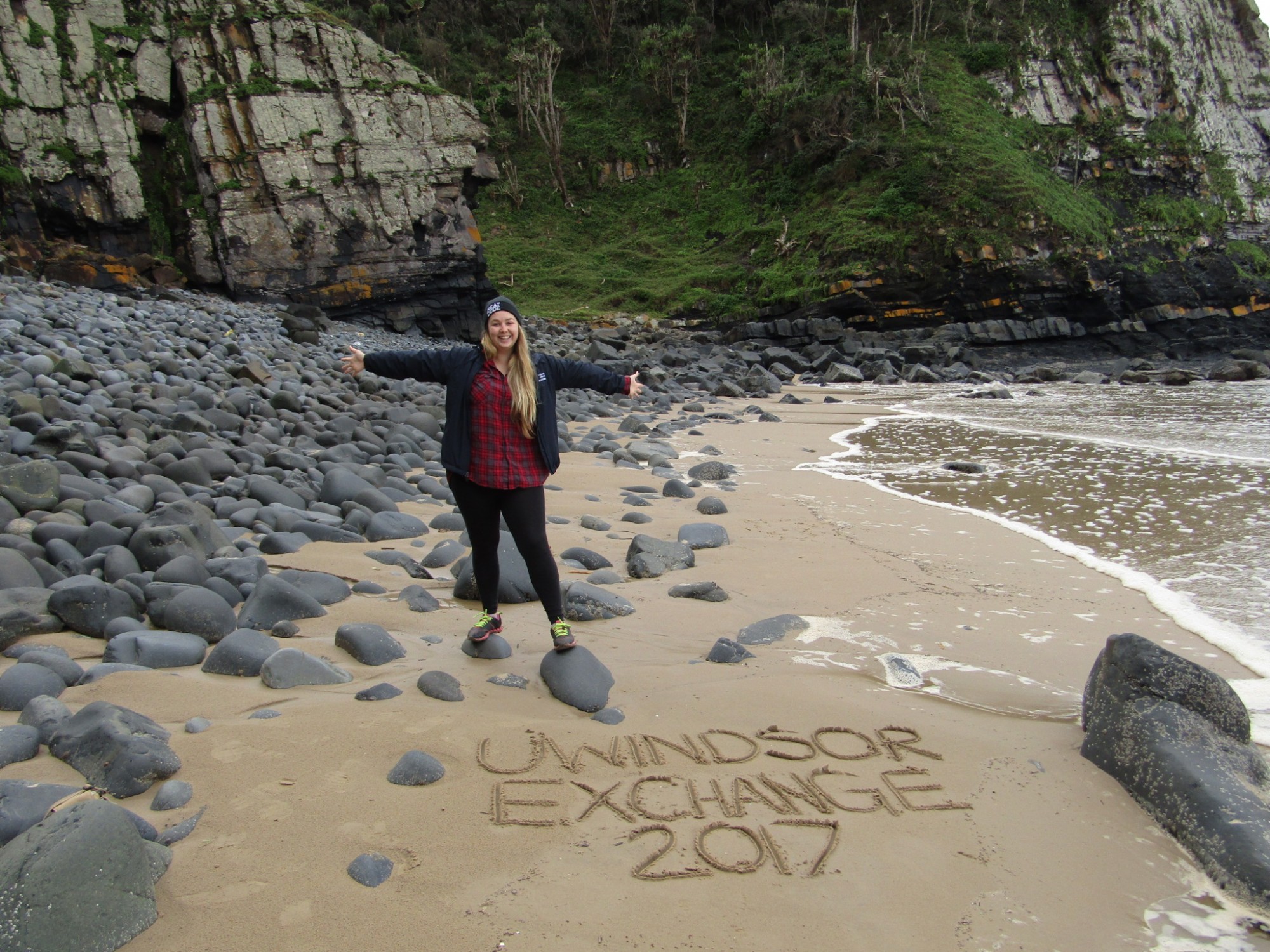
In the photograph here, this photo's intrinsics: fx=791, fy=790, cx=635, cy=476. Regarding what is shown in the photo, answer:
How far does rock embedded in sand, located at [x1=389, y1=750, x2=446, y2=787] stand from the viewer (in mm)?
2289

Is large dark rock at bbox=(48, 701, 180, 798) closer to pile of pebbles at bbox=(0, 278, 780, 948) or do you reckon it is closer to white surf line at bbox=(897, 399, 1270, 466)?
pile of pebbles at bbox=(0, 278, 780, 948)

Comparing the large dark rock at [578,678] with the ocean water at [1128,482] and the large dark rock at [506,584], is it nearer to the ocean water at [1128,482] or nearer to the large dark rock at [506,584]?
the large dark rock at [506,584]

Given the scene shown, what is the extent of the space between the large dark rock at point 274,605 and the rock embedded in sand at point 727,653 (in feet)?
5.66

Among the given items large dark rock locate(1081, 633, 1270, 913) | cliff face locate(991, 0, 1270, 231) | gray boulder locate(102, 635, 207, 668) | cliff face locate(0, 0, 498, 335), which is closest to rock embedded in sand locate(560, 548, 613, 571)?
gray boulder locate(102, 635, 207, 668)

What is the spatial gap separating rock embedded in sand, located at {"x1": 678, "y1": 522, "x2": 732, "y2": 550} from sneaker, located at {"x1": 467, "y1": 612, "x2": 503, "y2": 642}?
6.38 ft

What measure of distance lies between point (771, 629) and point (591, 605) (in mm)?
868

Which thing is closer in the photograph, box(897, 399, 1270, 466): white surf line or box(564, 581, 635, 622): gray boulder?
box(564, 581, 635, 622): gray boulder


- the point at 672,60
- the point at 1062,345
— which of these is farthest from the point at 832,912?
the point at 672,60

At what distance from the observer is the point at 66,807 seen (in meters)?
1.81

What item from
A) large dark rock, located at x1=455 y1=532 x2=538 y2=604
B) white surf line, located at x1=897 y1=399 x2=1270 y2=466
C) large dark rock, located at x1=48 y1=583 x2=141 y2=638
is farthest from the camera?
white surf line, located at x1=897 y1=399 x2=1270 y2=466

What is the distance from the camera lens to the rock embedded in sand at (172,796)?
2.04 m

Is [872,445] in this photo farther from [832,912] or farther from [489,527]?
[832,912]

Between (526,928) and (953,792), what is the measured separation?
1.39 metres

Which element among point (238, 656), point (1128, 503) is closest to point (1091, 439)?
point (1128, 503)
